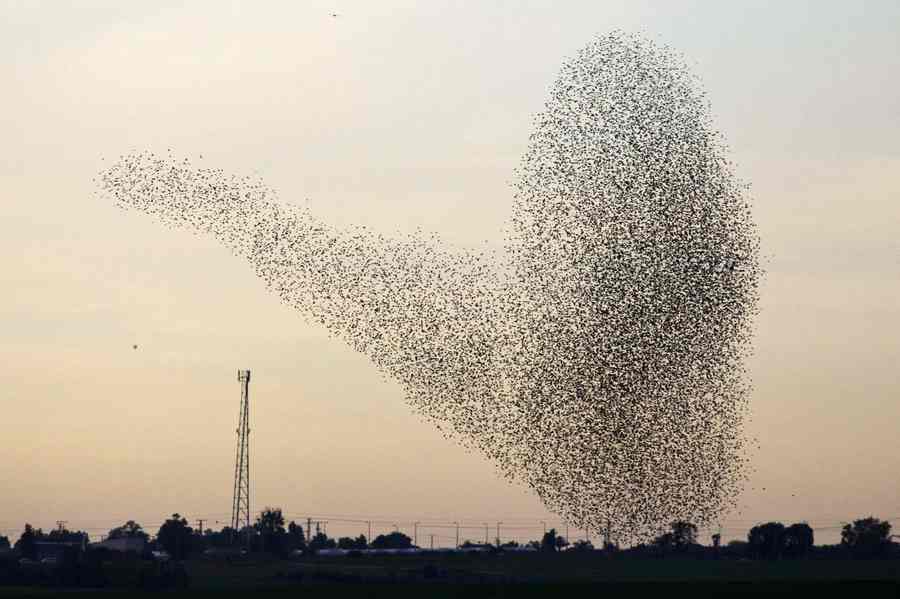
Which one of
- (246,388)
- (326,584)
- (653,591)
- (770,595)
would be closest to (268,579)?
(326,584)

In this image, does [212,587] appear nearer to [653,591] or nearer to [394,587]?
[394,587]

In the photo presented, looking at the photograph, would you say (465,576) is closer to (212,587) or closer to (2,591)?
(212,587)

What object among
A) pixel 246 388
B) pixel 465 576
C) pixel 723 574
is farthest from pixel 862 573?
pixel 246 388

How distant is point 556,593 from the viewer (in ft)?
435

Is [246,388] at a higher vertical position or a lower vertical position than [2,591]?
higher

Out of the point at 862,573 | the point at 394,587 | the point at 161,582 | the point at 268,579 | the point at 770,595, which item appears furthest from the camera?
the point at 862,573

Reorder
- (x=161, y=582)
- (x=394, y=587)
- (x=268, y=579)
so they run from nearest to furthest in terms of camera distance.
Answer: (x=394, y=587), (x=161, y=582), (x=268, y=579)

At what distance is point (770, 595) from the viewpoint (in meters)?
131

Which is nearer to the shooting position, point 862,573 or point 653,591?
point 653,591

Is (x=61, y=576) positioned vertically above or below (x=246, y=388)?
below

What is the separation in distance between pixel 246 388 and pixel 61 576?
40.2 meters

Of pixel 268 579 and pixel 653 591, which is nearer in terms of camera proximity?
pixel 653 591

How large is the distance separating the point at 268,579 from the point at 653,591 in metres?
53.7

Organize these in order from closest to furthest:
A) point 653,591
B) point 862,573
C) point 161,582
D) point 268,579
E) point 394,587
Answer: point 653,591, point 394,587, point 161,582, point 268,579, point 862,573
